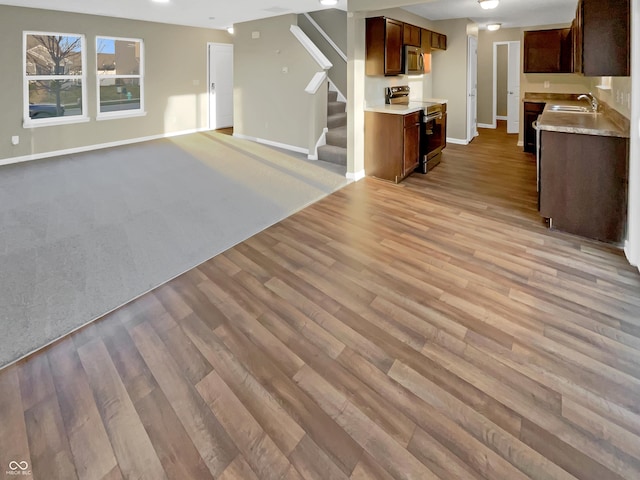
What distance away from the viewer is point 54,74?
6.61m

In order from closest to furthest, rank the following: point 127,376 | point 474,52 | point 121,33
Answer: point 127,376 < point 121,33 < point 474,52

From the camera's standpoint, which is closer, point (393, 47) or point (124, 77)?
point (393, 47)

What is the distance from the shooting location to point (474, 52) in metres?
7.78

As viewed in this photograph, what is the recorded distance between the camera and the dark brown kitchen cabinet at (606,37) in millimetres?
2779

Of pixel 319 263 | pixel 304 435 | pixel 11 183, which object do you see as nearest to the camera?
pixel 304 435

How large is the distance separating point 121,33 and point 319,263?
6.86 metres

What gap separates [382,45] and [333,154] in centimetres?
182

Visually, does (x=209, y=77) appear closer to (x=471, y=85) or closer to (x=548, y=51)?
(x=471, y=85)

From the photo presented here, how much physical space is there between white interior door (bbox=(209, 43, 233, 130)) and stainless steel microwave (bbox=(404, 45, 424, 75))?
16.9ft

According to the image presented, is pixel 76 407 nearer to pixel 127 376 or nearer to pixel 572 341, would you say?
pixel 127 376

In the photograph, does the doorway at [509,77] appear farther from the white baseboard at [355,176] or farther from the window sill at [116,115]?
the window sill at [116,115]

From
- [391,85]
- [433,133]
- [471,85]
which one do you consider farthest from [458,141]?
[391,85]

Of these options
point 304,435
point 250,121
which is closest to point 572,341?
point 304,435

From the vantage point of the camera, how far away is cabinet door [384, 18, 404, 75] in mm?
4973
